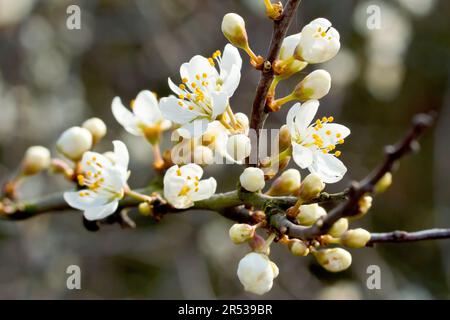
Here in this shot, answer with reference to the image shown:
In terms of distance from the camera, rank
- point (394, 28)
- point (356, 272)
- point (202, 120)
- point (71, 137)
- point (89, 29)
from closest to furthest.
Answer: point (202, 120) < point (71, 137) < point (356, 272) < point (89, 29) < point (394, 28)

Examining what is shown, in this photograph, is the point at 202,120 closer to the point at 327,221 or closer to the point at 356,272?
the point at 327,221

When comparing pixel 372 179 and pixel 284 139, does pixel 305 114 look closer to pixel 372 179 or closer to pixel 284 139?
pixel 284 139

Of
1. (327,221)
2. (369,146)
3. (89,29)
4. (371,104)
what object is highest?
(89,29)

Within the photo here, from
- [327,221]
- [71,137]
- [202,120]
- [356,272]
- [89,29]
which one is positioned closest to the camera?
[327,221]

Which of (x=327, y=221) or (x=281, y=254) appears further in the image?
(x=281, y=254)

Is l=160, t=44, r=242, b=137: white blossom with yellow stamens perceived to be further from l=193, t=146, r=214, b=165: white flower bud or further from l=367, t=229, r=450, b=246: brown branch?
l=367, t=229, r=450, b=246: brown branch

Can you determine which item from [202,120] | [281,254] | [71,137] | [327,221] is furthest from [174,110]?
[281,254]

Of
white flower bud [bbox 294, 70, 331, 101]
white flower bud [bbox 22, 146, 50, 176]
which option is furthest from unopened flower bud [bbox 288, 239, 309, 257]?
white flower bud [bbox 22, 146, 50, 176]
